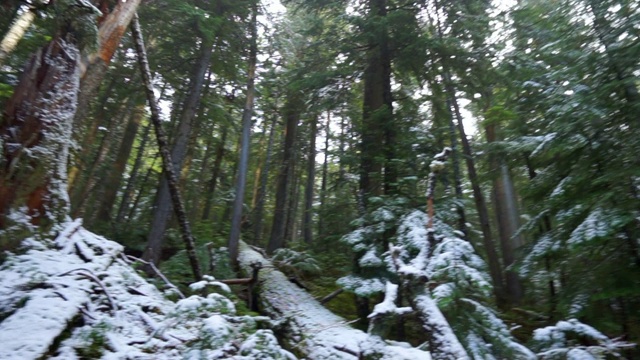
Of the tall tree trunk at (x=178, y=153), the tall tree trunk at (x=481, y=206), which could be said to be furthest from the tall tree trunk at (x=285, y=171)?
the tall tree trunk at (x=481, y=206)

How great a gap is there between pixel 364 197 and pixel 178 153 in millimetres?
4980

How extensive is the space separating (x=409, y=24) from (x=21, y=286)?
8904 millimetres

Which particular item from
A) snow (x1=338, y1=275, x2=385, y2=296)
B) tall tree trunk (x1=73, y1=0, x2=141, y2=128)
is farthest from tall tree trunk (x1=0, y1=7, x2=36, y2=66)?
snow (x1=338, y1=275, x2=385, y2=296)

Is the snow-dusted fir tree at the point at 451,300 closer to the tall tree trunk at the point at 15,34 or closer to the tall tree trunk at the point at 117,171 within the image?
the tall tree trunk at the point at 15,34

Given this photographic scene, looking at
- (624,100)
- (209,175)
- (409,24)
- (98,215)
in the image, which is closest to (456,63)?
(409,24)

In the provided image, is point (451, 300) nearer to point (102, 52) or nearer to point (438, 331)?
point (438, 331)

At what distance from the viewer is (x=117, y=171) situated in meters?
13.1

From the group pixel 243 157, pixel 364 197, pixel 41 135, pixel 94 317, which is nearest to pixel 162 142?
pixel 41 135

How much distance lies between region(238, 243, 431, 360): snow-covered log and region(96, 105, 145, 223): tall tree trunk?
6.65 m

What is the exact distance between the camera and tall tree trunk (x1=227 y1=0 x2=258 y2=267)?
1050cm

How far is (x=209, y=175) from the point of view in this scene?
781 inches

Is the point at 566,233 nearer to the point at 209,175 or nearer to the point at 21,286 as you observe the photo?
the point at 21,286

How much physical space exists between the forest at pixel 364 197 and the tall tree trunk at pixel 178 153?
53 mm

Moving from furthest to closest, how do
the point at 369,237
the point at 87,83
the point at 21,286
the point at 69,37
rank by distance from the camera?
the point at 369,237
the point at 87,83
the point at 69,37
the point at 21,286
